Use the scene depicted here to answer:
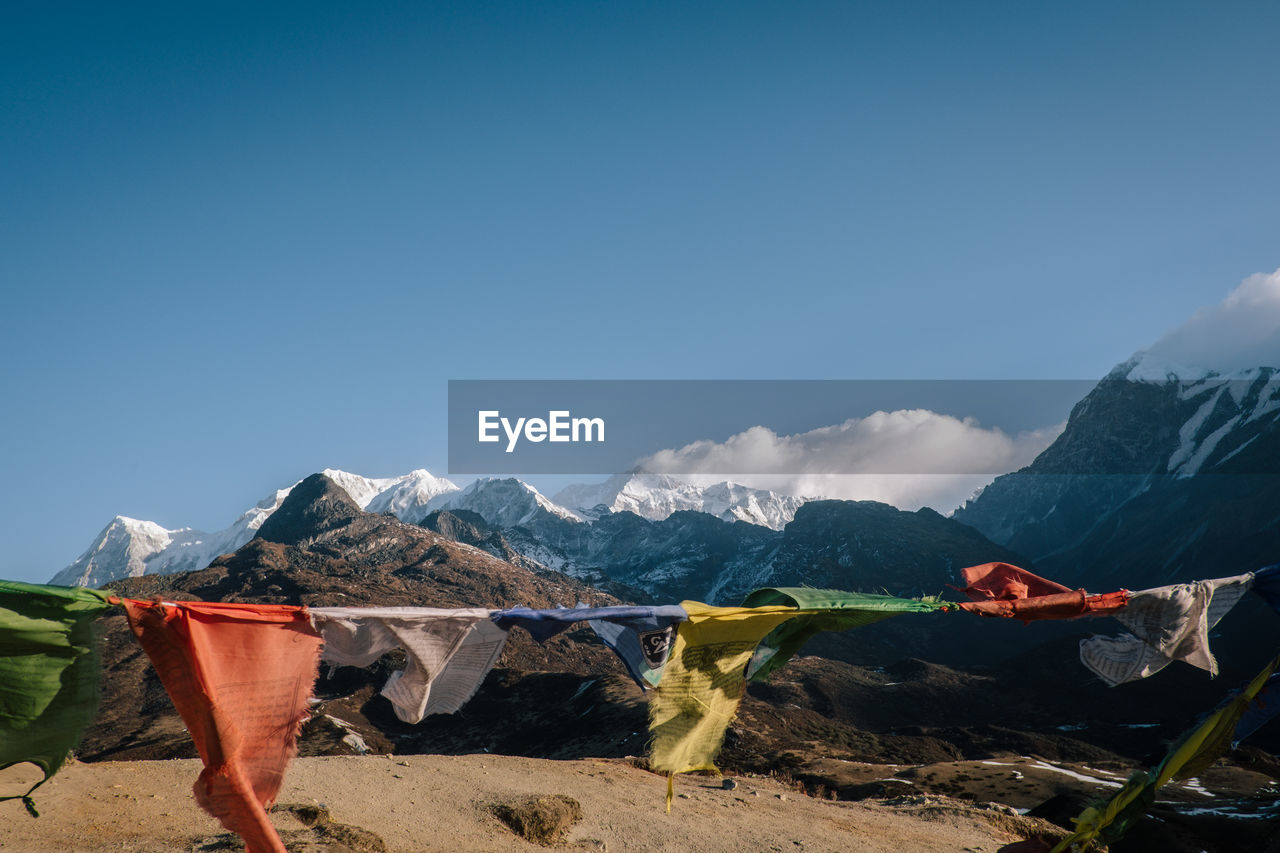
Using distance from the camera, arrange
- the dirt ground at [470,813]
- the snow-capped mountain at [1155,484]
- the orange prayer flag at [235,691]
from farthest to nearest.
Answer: the snow-capped mountain at [1155,484] → the dirt ground at [470,813] → the orange prayer flag at [235,691]

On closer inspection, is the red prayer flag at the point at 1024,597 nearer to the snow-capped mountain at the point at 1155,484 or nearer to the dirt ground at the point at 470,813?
the dirt ground at the point at 470,813

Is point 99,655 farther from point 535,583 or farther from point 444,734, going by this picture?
point 535,583

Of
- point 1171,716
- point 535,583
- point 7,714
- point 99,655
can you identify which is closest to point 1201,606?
point 99,655

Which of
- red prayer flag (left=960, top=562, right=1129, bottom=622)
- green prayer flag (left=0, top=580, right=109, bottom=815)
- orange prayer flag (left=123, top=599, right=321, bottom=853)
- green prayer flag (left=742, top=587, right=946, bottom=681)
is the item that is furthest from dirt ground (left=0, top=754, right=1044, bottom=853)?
red prayer flag (left=960, top=562, right=1129, bottom=622)

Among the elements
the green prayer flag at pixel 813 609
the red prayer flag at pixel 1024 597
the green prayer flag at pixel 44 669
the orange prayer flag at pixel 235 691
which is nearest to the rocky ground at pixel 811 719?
the red prayer flag at pixel 1024 597

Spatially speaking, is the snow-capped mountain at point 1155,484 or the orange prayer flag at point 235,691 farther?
the snow-capped mountain at point 1155,484

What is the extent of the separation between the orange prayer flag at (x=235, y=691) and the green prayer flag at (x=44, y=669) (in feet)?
1.36

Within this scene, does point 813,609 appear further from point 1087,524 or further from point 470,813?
point 1087,524

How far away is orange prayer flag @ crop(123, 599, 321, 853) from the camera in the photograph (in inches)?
225

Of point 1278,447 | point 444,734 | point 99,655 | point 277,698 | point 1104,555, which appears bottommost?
point 1104,555

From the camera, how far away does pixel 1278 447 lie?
4439 inches

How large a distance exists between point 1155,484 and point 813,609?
17115 centimetres

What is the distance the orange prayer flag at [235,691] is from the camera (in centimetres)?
571

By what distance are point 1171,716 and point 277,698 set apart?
68428mm
